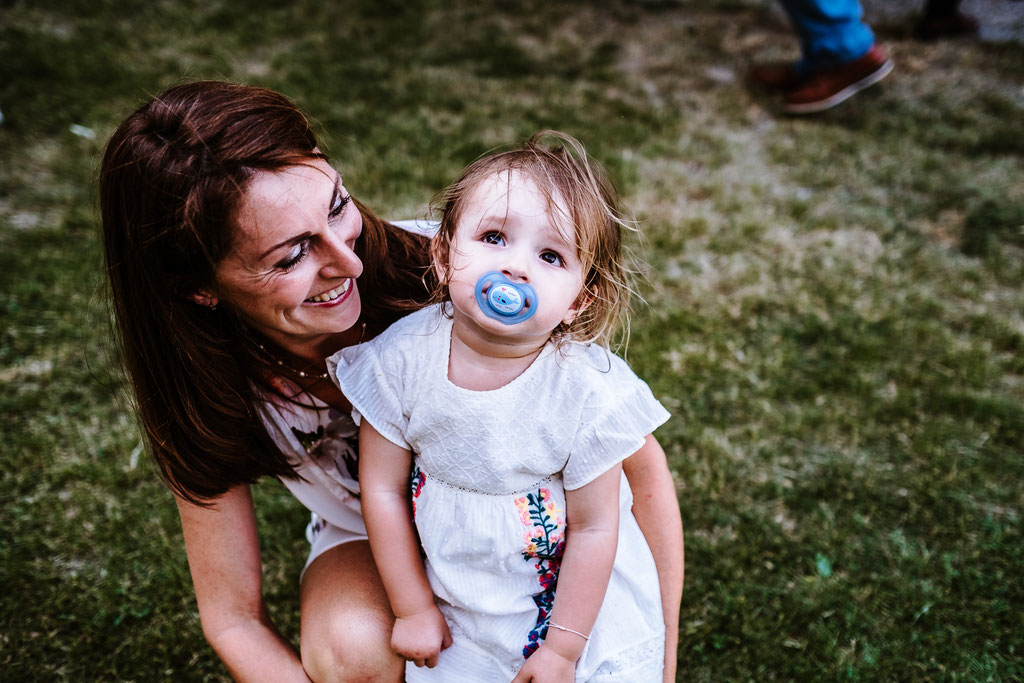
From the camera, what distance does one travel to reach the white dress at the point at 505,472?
1340mm

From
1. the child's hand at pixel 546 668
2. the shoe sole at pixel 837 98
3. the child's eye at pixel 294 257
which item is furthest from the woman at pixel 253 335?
the shoe sole at pixel 837 98

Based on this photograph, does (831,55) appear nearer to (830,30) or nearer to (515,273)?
(830,30)

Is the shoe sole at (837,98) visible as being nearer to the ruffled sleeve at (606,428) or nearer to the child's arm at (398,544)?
the ruffled sleeve at (606,428)

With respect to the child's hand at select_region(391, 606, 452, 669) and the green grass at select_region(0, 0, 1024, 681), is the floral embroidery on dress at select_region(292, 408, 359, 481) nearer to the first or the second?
the child's hand at select_region(391, 606, 452, 669)

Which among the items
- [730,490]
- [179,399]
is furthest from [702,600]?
[179,399]

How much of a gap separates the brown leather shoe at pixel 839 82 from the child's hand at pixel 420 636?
3982mm

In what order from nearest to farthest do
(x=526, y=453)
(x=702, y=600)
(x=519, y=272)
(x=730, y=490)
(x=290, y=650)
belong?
1. (x=519, y=272)
2. (x=526, y=453)
3. (x=290, y=650)
4. (x=702, y=600)
5. (x=730, y=490)

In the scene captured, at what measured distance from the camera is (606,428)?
1.34m

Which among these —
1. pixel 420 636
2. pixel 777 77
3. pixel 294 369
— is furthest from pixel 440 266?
pixel 777 77

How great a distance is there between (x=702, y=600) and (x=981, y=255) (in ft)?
7.44

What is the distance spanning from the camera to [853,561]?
2.29 m

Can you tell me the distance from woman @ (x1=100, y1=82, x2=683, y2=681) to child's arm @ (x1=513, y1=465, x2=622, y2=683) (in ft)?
0.88

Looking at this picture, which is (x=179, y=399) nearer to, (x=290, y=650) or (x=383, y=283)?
(x=383, y=283)

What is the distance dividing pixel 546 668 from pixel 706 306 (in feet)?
7.08
